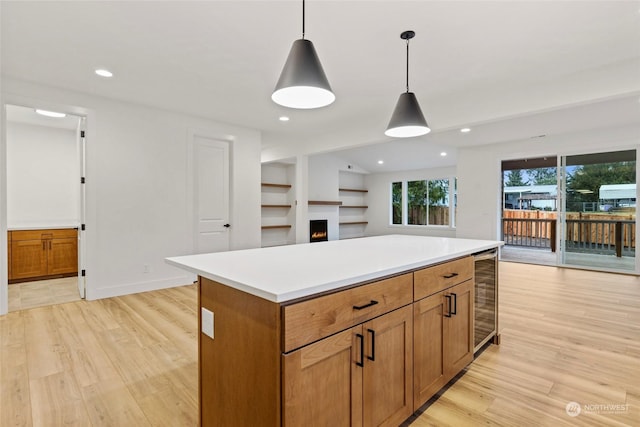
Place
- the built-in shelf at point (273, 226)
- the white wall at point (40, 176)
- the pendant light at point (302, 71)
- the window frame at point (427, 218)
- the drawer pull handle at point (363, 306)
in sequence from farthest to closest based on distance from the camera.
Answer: the window frame at point (427, 218) → the built-in shelf at point (273, 226) → the white wall at point (40, 176) → the pendant light at point (302, 71) → the drawer pull handle at point (363, 306)

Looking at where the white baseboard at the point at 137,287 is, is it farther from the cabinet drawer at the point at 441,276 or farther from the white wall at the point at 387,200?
the white wall at the point at 387,200

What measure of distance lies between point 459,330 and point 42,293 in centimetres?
511

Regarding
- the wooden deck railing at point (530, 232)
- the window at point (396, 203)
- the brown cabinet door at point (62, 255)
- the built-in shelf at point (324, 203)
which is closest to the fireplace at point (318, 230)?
the built-in shelf at point (324, 203)

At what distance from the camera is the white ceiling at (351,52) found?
2.36m

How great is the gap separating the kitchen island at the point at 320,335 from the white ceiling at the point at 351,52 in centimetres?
183

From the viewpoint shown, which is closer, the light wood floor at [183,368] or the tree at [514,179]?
the light wood floor at [183,368]

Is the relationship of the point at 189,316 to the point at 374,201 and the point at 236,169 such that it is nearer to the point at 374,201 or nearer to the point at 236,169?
the point at 236,169

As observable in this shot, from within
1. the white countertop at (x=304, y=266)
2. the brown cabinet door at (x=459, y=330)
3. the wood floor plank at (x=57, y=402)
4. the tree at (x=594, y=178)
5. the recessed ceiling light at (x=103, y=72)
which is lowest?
the wood floor plank at (x=57, y=402)

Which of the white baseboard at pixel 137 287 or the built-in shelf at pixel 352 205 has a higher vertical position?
the built-in shelf at pixel 352 205

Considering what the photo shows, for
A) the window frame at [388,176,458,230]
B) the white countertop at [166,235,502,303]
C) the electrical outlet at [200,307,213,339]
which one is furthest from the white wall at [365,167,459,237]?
the electrical outlet at [200,307,213,339]

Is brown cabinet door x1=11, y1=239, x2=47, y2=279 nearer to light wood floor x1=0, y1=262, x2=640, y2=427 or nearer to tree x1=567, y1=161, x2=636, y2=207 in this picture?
light wood floor x1=0, y1=262, x2=640, y2=427

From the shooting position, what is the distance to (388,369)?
1.53m

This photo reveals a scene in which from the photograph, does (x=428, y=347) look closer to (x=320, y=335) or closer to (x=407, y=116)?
(x=320, y=335)

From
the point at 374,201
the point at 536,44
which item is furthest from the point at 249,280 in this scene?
the point at 374,201
